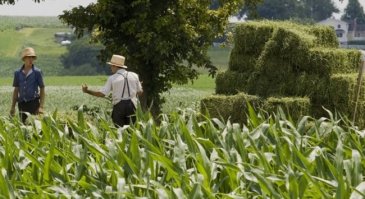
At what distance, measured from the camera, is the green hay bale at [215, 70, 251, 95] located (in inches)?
841

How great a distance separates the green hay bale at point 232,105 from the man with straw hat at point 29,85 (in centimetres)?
386

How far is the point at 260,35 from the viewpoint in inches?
848

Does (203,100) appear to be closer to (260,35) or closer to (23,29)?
(260,35)

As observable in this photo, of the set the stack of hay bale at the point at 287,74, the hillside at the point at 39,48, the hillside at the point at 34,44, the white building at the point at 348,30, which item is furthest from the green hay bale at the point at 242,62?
the white building at the point at 348,30

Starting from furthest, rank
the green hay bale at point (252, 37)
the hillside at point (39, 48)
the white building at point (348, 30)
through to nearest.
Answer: the white building at point (348, 30)
the hillside at point (39, 48)
the green hay bale at point (252, 37)

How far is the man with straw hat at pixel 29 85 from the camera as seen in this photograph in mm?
16766

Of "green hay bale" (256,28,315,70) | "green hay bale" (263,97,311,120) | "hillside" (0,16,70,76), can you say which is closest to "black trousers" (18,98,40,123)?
"green hay bale" (263,97,311,120)

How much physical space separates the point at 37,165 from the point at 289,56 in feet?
42.3

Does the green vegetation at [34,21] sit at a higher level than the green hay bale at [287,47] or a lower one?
lower

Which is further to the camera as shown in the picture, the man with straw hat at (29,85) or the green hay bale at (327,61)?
the green hay bale at (327,61)

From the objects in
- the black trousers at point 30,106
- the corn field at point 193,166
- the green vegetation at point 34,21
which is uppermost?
the corn field at point 193,166

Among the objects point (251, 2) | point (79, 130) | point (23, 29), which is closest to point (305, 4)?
point (23, 29)

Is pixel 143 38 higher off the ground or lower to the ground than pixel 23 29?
higher

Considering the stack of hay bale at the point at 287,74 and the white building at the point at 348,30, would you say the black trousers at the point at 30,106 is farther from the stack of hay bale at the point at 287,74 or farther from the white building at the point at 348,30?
the white building at the point at 348,30
